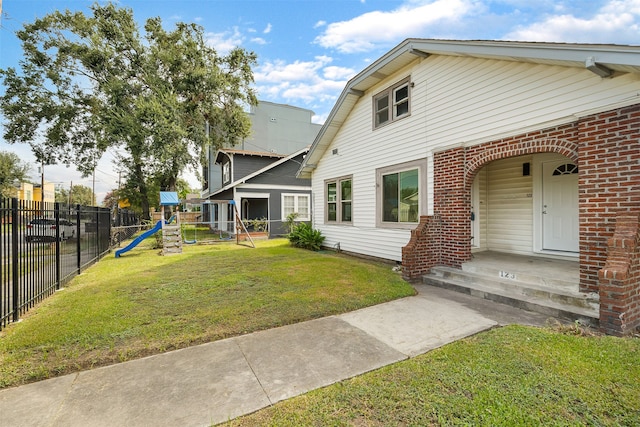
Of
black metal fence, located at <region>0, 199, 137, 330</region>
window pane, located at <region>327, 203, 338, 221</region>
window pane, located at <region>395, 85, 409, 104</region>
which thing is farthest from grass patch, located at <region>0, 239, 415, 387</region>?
window pane, located at <region>395, 85, 409, 104</region>

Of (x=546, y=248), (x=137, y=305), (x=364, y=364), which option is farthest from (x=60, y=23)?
(x=546, y=248)

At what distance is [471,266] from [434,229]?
1.07m

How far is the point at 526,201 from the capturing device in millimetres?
6945

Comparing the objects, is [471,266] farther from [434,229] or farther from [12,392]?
[12,392]

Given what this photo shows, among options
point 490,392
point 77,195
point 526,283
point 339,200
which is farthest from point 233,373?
point 77,195

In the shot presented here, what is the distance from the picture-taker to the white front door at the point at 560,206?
610 centimetres

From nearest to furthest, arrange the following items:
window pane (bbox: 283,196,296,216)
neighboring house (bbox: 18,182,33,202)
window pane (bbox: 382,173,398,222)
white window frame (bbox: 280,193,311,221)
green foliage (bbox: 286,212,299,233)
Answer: window pane (bbox: 382,173,398,222) → green foliage (bbox: 286,212,299,233) → white window frame (bbox: 280,193,311,221) → window pane (bbox: 283,196,296,216) → neighboring house (bbox: 18,182,33,202)

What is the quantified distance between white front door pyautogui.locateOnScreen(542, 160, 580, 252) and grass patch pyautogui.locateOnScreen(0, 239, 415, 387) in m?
3.55

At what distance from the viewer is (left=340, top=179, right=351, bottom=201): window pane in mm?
9969

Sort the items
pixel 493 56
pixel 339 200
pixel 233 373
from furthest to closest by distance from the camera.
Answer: pixel 339 200, pixel 493 56, pixel 233 373

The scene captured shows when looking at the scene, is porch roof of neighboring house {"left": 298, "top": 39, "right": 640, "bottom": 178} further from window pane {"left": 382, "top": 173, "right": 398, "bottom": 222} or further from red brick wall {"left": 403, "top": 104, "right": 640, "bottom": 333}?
window pane {"left": 382, "top": 173, "right": 398, "bottom": 222}

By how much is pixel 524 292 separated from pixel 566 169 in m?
3.37

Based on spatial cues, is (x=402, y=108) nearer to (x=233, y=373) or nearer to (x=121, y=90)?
(x=233, y=373)

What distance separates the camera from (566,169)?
6258 millimetres
